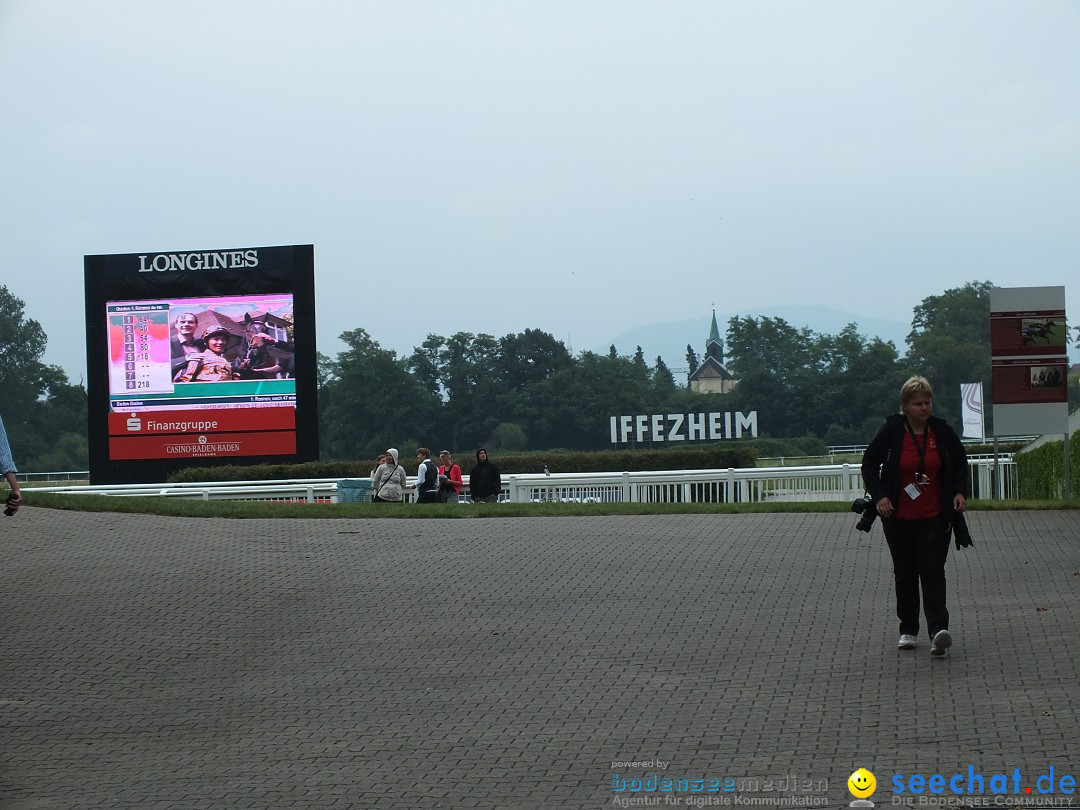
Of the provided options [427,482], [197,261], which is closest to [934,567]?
[427,482]

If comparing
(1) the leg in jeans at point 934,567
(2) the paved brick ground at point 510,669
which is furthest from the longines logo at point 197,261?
(1) the leg in jeans at point 934,567

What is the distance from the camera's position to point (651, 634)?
9242mm

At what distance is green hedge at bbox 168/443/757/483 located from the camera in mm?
32031

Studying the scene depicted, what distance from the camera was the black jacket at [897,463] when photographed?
8.09 metres

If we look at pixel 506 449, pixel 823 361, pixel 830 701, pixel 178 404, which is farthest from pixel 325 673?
pixel 823 361

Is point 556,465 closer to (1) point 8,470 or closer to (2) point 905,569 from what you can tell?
(1) point 8,470

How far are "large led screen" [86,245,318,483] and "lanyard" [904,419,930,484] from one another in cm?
1974

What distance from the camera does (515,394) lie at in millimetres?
100188

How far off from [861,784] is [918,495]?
2973 mm

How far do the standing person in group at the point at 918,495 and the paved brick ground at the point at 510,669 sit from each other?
1.15 ft

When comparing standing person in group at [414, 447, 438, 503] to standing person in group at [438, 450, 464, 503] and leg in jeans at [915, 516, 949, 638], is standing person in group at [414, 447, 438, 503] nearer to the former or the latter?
standing person in group at [438, 450, 464, 503]

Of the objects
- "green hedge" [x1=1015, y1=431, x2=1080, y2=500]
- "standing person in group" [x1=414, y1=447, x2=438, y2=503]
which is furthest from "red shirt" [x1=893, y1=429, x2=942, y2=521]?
"standing person in group" [x1=414, y1=447, x2=438, y2=503]

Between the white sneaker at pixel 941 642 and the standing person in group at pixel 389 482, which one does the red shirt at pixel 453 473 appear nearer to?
the standing person in group at pixel 389 482

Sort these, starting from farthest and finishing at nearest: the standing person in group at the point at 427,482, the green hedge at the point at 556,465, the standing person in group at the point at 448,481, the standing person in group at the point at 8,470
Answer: the green hedge at the point at 556,465 → the standing person in group at the point at 448,481 → the standing person in group at the point at 427,482 → the standing person in group at the point at 8,470
